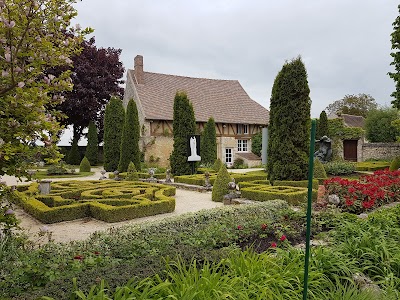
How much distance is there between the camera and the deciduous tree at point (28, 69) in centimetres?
347

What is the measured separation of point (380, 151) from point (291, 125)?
20.5m

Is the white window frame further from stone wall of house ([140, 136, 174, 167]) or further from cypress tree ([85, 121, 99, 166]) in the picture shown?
cypress tree ([85, 121, 99, 166])

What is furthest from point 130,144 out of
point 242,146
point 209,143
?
point 242,146

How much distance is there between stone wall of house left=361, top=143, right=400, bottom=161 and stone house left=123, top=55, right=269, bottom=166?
898cm

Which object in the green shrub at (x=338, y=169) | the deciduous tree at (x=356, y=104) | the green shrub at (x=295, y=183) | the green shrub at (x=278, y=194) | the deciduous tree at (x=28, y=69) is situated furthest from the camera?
the deciduous tree at (x=356, y=104)

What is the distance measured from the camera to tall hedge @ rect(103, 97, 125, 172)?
23.0 meters

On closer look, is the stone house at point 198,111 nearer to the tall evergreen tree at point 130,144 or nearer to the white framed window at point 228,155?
the white framed window at point 228,155

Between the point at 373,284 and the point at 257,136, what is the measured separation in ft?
89.0

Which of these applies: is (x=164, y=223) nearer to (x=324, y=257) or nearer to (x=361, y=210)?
(x=324, y=257)

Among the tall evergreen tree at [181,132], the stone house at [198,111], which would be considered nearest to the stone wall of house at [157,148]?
the stone house at [198,111]

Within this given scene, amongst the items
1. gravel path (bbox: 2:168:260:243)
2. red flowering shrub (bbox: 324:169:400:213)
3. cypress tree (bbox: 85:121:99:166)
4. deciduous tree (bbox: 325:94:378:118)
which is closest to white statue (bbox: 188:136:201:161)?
gravel path (bbox: 2:168:260:243)

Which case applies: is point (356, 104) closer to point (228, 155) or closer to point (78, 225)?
point (228, 155)

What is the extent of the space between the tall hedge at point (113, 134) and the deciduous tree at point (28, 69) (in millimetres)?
19145

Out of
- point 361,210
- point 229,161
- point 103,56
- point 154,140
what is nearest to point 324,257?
point 361,210
